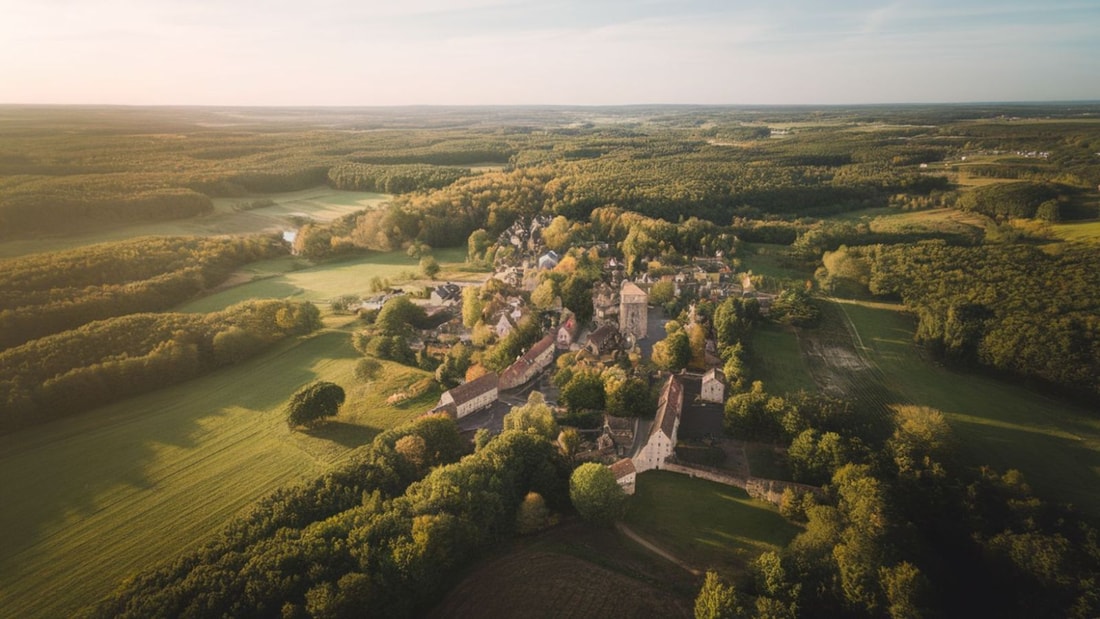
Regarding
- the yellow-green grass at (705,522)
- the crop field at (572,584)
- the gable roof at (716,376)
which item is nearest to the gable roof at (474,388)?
the crop field at (572,584)

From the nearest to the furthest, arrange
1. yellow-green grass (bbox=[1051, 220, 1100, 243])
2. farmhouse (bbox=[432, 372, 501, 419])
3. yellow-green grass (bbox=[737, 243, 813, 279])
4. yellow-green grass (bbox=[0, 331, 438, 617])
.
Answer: yellow-green grass (bbox=[0, 331, 438, 617])
farmhouse (bbox=[432, 372, 501, 419])
yellow-green grass (bbox=[1051, 220, 1100, 243])
yellow-green grass (bbox=[737, 243, 813, 279])

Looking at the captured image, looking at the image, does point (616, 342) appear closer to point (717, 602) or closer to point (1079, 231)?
point (717, 602)

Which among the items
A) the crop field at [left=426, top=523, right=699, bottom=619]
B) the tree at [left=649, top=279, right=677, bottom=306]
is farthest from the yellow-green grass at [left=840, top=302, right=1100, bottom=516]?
the crop field at [left=426, top=523, right=699, bottom=619]

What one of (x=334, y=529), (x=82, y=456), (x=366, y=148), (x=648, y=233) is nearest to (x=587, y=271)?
(x=648, y=233)

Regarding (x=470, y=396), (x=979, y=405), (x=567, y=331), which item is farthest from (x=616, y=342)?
(x=979, y=405)

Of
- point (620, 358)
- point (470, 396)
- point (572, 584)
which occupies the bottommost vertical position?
point (572, 584)

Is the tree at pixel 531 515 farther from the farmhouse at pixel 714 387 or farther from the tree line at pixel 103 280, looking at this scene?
the tree line at pixel 103 280

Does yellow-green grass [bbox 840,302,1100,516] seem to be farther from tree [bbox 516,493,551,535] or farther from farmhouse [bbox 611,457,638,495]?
tree [bbox 516,493,551,535]
